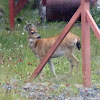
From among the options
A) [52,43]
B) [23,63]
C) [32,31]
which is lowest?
[23,63]

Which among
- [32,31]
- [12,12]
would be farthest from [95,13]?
[32,31]

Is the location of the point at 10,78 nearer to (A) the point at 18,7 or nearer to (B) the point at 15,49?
(B) the point at 15,49

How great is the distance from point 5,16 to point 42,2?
193 cm

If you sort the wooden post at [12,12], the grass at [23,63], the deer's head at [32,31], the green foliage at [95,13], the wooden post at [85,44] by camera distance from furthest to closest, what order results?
the wooden post at [12,12]
the green foliage at [95,13]
the deer's head at [32,31]
the grass at [23,63]
the wooden post at [85,44]

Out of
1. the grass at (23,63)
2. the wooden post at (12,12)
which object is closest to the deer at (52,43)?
the grass at (23,63)

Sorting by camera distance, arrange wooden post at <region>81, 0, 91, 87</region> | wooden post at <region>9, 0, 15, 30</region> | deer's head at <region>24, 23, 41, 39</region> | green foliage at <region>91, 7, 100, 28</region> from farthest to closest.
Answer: wooden post at <region>9, 0, 15, 30</region> → green foliage at <region>91, 7, 100, 28</region> → deer's head at <region>24, 23, 41, 39</region> → wooden post at <region>81, 0, 91, 87</region>

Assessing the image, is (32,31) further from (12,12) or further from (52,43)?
(12,12)

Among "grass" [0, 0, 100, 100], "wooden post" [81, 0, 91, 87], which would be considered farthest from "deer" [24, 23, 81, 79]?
"wooden post" [81, 0, 91, 87]

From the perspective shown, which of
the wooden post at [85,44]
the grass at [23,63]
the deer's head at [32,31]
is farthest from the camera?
the deer's head at [32,31]

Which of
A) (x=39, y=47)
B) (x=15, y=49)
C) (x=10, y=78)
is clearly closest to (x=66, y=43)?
(x=39, y=47)

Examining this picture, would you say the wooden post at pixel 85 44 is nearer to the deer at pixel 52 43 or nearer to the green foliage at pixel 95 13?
the deer at pixel 52 43

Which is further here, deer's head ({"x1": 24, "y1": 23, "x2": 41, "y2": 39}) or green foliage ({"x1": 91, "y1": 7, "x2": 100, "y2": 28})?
green foliage ({"x1": 91, "y1": 7, "x2": 100, "y2": 28})

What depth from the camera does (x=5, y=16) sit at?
18.6 metres

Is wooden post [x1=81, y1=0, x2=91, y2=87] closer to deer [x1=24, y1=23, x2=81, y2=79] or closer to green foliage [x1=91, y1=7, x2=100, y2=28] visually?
deer [x1=24, y1=23, x2=81, y2=79]
